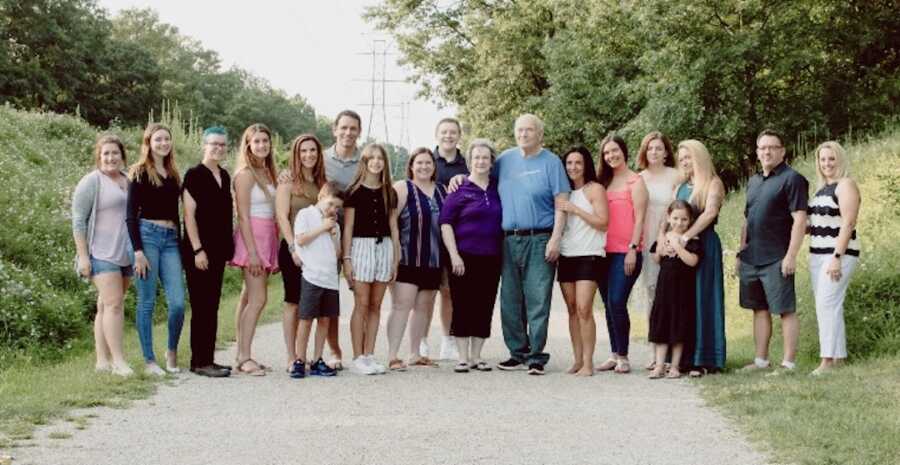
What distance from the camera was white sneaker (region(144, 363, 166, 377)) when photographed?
9.31 metres

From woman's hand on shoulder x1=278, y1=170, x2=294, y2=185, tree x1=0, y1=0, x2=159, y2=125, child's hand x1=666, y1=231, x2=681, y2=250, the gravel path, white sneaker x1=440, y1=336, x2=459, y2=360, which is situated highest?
tree x1=0, y1=0, x2=159, y2=125

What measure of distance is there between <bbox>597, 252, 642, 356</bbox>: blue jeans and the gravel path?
433 mm

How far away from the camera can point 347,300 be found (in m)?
18.9

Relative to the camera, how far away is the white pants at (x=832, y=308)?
9.27m

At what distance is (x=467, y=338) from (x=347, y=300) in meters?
9.07

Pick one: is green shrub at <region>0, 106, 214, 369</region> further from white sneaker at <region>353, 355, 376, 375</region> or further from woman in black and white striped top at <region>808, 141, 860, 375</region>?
woman in black and white striped top at <region>808, 141, 860, 375</region>

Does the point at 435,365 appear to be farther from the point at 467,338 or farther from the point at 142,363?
the point at 142,363

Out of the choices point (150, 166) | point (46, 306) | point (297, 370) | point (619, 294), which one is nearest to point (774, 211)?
point (619, 294)

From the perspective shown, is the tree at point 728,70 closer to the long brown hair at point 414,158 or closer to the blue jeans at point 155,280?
the long brown hair at point 414,158

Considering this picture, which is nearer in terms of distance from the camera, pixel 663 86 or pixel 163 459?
pixel 163 459

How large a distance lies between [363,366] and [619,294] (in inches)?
92.5

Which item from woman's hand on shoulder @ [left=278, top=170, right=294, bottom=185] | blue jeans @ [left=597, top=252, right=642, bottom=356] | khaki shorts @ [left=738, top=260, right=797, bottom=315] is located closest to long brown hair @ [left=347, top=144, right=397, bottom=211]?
woman's hand on shoulder @ [left=278, top=170, right=294, bottom=185]

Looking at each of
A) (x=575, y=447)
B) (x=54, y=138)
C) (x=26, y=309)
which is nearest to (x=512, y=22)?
(x=54, y=138)

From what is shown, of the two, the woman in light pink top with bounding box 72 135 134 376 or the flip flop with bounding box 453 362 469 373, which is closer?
the woman in light pink top with bounding box 72 135 134 376
